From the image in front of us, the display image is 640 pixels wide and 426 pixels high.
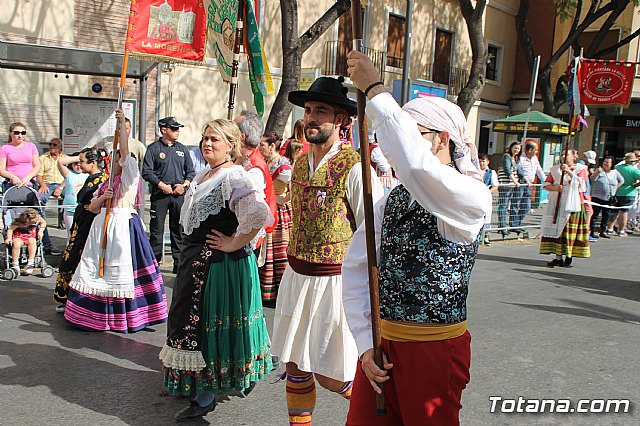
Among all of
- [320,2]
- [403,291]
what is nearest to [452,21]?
[320,2]

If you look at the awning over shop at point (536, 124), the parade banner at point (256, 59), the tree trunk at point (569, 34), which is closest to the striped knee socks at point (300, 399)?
the parade banner at point (256, 59)

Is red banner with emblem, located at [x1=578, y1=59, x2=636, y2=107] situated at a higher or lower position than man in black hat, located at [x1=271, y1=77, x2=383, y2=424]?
higher

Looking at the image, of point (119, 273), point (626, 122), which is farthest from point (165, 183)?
point (626, 122)

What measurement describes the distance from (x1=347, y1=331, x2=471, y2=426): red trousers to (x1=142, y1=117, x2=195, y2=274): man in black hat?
6.20 meters

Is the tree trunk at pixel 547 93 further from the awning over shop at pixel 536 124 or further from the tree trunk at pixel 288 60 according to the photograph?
the tree trunk at pixel 288 60

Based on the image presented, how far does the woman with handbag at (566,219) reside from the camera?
986 cm

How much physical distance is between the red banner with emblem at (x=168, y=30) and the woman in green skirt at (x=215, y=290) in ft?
8.28

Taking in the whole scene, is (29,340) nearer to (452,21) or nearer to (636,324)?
(636,324)

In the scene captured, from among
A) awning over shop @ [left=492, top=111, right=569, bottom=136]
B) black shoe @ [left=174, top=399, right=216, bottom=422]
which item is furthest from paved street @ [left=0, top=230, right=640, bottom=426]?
awning over shop @ [left=492, top=111, right=569, bottom=136]

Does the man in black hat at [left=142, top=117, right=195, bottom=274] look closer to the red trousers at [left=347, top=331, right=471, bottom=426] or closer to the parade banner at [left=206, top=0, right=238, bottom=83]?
the parade banner at [left=206, top=0, right=238, bottom=83]

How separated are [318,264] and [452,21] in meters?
23.2

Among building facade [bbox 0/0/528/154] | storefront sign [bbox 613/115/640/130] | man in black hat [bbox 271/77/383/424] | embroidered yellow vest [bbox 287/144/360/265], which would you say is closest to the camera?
man in black hat [bbox 271/77/383/424]

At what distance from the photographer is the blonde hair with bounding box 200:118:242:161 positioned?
395 centimetres

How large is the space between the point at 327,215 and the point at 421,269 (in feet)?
4.66
